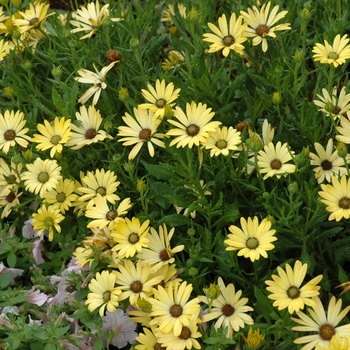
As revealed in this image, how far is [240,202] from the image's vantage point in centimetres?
206

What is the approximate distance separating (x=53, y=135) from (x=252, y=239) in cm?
73

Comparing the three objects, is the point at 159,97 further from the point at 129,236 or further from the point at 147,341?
the point at 147,341

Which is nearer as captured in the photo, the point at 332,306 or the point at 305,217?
the point at 332,306

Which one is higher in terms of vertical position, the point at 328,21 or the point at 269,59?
the point at 328,21

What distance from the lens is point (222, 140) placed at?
1899 mm

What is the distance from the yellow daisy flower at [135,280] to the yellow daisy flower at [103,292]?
0.02 metres

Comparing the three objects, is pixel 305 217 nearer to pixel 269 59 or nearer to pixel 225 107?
pixel 225 107

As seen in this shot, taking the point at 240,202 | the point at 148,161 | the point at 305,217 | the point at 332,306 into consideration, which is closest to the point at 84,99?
the point at 148,161

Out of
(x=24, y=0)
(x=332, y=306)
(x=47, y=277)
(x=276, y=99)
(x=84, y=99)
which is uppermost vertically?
(x=24, y=0)

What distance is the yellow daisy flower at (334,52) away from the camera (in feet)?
6.45

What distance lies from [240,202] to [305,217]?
21 centimetres

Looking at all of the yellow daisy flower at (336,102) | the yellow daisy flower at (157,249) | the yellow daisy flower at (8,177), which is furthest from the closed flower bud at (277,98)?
the yellow daisy flower at (8,177)

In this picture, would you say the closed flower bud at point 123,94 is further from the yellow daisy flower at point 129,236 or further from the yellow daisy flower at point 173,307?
the yellow daisy flower at point 173,307

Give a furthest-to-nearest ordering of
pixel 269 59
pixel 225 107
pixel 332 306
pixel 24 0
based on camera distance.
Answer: pixel 24 0 < pixel 269 59 < pixel 225 107 < pixel 332 306
